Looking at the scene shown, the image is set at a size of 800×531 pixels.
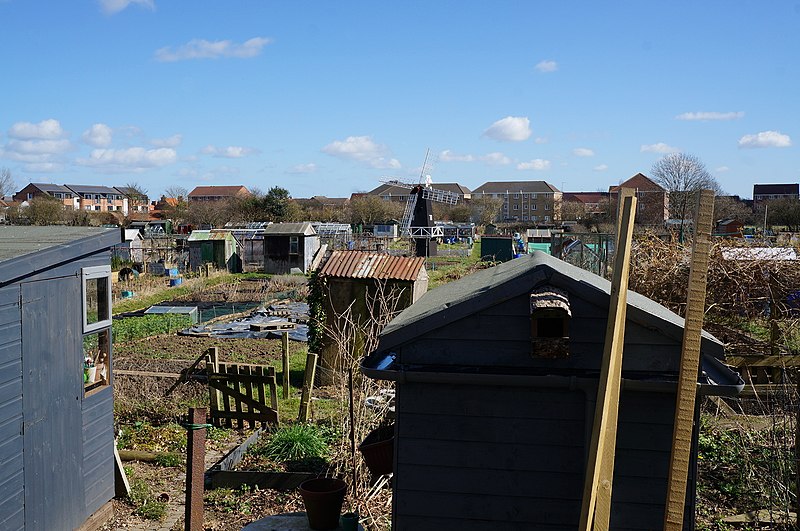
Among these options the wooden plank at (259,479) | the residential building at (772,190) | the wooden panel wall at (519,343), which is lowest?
the wooden plank at (259,479)

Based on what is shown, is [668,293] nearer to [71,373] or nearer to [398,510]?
[398,510]

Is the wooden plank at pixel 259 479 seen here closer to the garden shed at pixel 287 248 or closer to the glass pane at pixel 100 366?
the glass pane at pixel 100 366

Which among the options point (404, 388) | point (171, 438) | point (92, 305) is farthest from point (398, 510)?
point (171, 438)

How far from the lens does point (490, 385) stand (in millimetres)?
5496

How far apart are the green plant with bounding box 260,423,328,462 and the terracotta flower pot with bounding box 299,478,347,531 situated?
140 inches

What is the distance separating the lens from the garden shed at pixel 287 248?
3856 centimetres

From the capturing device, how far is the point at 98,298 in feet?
27.5

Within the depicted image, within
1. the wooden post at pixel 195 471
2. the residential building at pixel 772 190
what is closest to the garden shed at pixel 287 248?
the wooden post at pixel 195 471

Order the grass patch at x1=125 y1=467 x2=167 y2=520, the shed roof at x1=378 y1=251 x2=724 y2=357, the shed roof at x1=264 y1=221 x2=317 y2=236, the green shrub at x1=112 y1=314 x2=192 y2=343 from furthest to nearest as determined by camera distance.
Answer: the shed roof at x1=264 y1=221 x2=317 y2=236, the green shrub at x1=112 y1=314 x2=192 y2=343, the grass patch at x1=125 y1=467 x2=167 y2=520, the shed roof at x1=378 y1=251 x2=724 y2=357

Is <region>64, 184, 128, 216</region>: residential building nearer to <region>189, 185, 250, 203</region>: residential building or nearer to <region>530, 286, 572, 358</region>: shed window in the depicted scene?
<region>189, 185, 250, 203</region>: residential building

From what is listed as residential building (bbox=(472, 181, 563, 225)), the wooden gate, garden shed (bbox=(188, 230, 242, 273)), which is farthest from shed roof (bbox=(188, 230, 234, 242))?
residential building (bbox=(472, 181, 563, 225))

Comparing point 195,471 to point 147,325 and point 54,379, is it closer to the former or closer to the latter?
point 54,379

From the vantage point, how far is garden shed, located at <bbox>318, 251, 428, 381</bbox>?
45.2 ft

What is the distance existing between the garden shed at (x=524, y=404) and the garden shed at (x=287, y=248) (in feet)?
109
